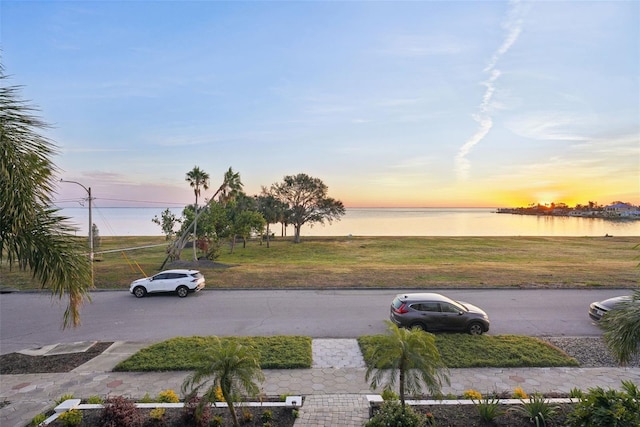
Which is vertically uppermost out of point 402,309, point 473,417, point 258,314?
point 402,309

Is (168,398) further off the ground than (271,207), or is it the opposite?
(271,207)

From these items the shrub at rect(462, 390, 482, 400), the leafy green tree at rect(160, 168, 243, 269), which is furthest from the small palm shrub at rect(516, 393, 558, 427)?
the leafy green tree at rect(160, 168, 243, 269)

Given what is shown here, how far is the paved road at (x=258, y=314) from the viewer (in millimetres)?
12945

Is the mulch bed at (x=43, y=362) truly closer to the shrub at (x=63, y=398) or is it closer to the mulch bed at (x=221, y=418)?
the shrub at (x=63, y=398)

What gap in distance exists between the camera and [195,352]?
1016 cm

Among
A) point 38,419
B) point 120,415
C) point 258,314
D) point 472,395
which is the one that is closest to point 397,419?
point 472,395

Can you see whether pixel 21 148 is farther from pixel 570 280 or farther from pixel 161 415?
pixel 570 280

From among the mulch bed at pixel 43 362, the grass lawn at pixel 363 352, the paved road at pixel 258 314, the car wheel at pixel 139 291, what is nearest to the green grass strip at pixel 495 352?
the grass lawn at pixel 363 352

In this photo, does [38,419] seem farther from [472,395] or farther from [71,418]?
[472,395]

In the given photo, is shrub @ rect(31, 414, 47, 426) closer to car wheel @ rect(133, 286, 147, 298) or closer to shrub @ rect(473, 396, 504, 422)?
shrub @ rect(473, 396, 504, 422)

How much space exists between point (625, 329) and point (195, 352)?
10.1 metres

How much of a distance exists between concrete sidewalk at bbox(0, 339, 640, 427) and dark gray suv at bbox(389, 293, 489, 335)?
2.45 metres

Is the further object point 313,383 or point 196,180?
point 196,180

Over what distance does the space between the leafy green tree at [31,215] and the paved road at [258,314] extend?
7764 mm
